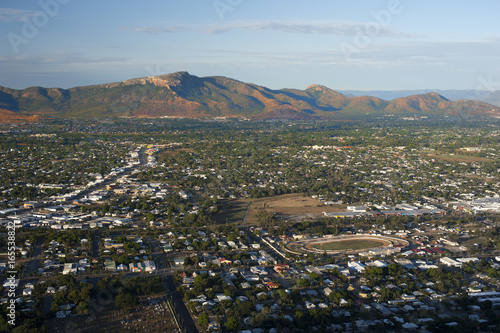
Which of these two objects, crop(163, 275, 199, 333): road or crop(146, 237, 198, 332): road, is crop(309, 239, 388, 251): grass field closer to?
crop(146, 237, 198, 332): road

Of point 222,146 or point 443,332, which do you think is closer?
point 443,332

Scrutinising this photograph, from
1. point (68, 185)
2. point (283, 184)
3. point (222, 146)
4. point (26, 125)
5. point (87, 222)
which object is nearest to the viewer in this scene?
point (87, 222)

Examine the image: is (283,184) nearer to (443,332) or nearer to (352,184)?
(352,184)

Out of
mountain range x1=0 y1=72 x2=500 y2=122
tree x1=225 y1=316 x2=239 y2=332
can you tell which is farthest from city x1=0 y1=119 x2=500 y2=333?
mountain range x1=0 y1=72 x2=500 y2=122

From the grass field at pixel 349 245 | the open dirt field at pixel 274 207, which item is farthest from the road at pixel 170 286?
the grass field at pixel 349 245

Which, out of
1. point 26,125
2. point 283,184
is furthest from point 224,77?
point 283,184

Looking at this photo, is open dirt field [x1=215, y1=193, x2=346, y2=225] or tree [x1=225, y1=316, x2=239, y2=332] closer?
tree [x1=225, y1=316, x2=239, y2=332]

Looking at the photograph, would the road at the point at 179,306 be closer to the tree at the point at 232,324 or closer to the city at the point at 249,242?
the city at the point at 249,242

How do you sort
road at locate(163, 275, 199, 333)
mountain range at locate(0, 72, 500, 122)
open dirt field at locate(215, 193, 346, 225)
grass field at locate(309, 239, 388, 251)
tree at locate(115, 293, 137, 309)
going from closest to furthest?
road at locate(163, 275, 199, 333)
tree at locate(115, 293, 137, 309)
grass field at locate(309, 239, 388, 251)
open dirt field at locate(215, 193, 346, 225)
mountain range at locate(0, 72, 500, 122)
